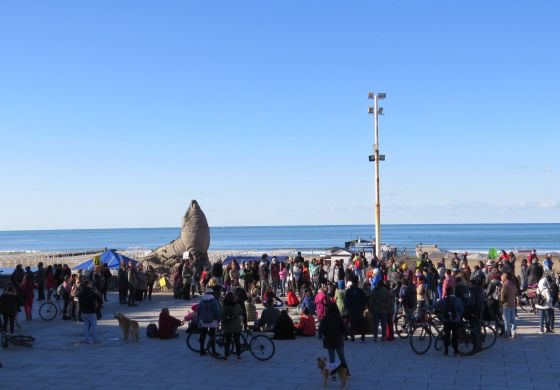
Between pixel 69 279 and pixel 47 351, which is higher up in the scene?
pixel 69 279

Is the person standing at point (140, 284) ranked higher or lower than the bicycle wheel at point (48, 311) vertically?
higher

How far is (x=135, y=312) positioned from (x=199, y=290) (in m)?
→ 4.42

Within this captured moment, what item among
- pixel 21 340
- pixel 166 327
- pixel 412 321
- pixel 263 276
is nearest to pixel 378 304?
pixel 412 321

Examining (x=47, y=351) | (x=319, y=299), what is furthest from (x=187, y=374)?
(x=319, y=299)

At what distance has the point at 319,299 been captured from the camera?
15.3 metres

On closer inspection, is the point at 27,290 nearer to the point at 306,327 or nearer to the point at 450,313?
the point at 306,327

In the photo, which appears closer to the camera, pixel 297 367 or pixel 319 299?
pixel 297 367

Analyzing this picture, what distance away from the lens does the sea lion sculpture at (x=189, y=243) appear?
29825 millimetres

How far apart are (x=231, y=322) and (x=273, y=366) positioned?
114 centimetres

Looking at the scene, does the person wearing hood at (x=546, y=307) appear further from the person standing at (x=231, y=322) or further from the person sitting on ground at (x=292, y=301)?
the person sitting on ground at (x=292, y=301)

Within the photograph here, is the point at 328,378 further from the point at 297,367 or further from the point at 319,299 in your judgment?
the point at 319,299

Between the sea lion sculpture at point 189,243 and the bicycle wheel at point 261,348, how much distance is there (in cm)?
1713

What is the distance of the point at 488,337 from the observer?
1335cm

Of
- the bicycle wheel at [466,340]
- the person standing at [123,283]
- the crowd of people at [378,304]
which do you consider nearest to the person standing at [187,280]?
the crowd of people at [378,304]
